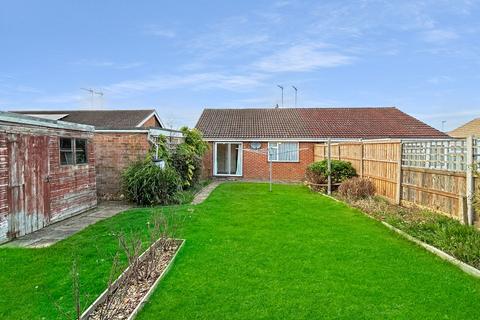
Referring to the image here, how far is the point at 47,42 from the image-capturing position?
14820mm

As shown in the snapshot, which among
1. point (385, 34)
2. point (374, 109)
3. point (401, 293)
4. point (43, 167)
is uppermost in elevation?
point (385, 34)

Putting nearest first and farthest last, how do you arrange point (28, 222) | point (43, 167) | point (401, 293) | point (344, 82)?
1. point (401, 293)
2. point (28, 222)
3. point (43, 167)
4. point (344, 82)

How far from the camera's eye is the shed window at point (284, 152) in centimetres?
2144

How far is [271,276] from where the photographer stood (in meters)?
5.16

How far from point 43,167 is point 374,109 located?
23.4 m

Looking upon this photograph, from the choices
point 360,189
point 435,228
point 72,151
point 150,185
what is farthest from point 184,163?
point 435,228

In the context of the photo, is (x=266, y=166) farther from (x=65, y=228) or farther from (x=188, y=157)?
(x=65, y=228)

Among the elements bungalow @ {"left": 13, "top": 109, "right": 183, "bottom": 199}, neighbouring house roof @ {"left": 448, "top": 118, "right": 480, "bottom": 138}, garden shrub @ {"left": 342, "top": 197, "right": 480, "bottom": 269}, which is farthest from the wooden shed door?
neighbouring house roof @ {"left": 448, "top": 118, "right": 480, "bottom": 138}

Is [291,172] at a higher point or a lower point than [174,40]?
lower

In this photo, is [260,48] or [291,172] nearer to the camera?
[260,48]

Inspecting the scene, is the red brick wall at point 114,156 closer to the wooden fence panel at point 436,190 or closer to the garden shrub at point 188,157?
the garden shrub at point 188,157

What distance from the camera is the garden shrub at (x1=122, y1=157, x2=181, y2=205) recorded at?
11586 mm

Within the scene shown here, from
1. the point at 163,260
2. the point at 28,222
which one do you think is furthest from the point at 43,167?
the point at 163,260

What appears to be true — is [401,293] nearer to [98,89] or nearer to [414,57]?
[414,57]
